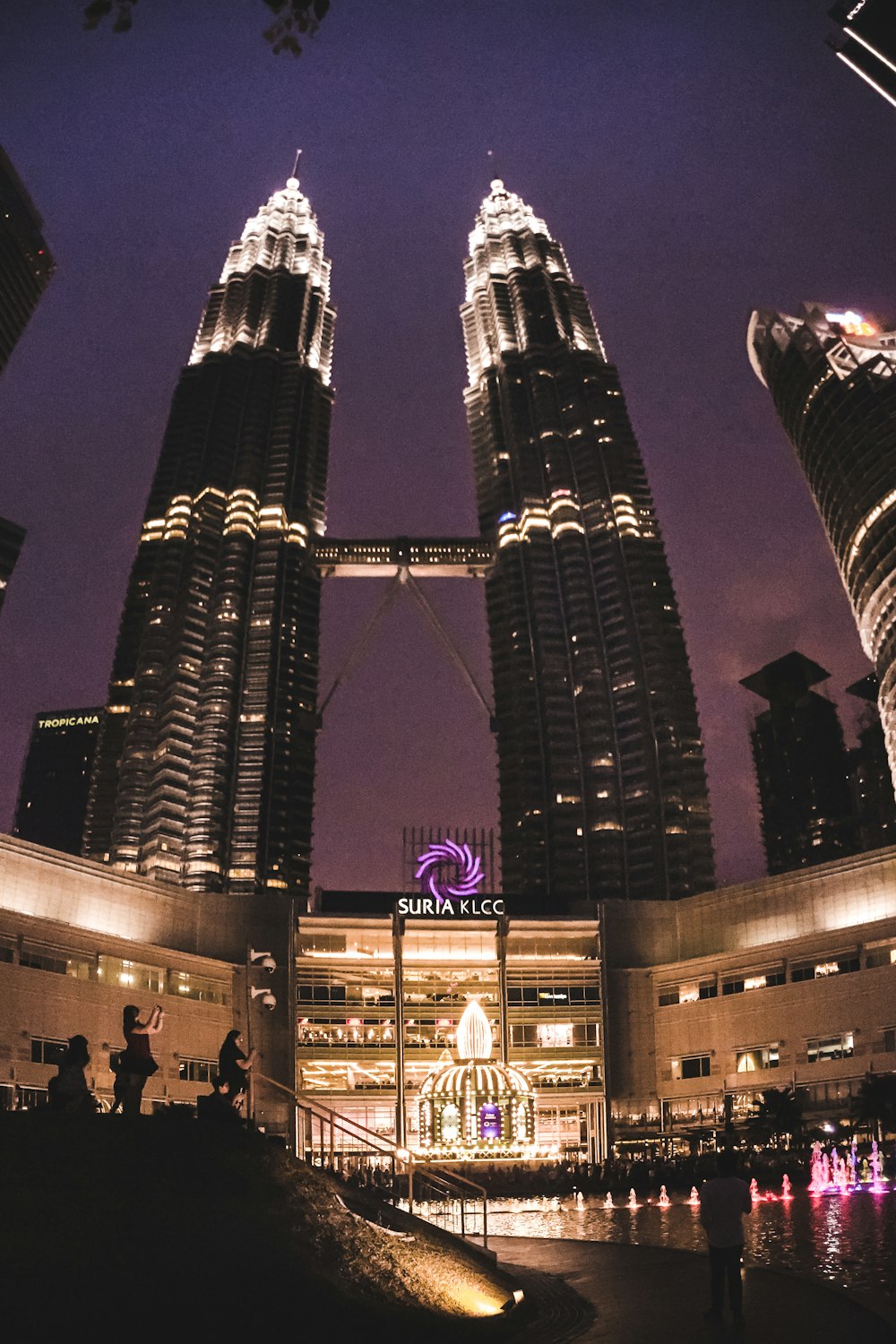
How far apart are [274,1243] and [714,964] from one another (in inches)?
3053

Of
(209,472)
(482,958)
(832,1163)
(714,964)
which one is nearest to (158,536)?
(209,472)

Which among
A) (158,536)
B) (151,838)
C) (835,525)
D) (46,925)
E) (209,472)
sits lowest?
(46,925)

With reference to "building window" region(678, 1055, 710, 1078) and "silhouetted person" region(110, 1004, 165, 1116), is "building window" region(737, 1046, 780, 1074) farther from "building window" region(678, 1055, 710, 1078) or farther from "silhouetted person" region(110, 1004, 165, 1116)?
"silhouetted person" region(110, 1004, 165, 1116)

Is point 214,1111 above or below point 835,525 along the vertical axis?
below

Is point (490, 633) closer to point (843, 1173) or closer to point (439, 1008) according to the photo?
point (439, 1008)

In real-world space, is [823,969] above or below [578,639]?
below

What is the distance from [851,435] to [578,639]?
42.9 m

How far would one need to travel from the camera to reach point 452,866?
306 feet

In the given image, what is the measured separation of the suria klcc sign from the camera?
85.9 m

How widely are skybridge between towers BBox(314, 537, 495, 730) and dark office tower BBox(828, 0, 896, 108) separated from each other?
294 ft

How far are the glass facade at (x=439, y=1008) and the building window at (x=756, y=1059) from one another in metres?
10.7

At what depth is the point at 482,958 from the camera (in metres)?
89.1

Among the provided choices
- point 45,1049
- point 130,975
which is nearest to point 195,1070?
point 130,975

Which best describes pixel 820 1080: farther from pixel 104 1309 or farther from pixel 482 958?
pixel 104 1309
